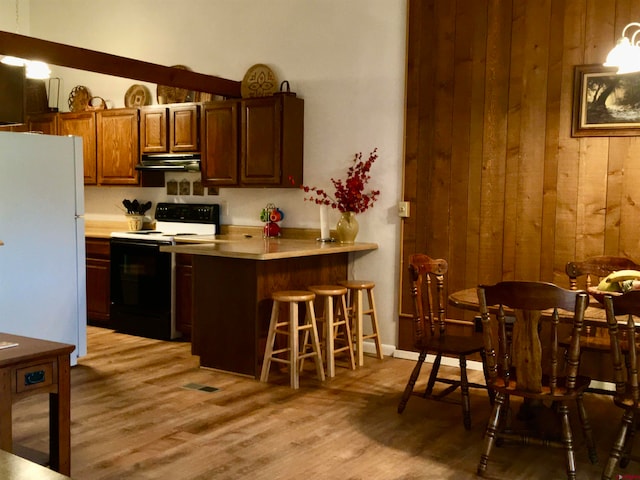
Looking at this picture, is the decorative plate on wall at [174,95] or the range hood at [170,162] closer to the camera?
the range hood at [170,162]

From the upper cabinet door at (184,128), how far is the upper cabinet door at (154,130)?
0.21 ft

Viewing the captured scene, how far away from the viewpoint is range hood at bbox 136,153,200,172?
19.4ft

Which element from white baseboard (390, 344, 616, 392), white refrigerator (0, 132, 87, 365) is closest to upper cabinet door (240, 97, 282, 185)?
white refrigerator (0, 132, 87, 365)

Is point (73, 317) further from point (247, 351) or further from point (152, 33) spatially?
point (152, 33)

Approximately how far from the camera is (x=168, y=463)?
3.05 meters

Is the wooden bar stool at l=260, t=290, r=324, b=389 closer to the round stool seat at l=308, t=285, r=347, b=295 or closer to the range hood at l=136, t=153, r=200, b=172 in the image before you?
the round stool seat at l=308, t=285, r=347, b=295

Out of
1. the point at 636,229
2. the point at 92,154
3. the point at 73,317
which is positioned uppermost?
the point at 92,154

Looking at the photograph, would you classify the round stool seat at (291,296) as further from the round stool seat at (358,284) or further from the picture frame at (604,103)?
the picture frame at (604,103)

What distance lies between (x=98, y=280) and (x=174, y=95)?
1.87 metres

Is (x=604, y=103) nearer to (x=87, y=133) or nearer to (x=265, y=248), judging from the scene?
(x=265, y=248)

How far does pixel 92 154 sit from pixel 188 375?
3009 millimetres

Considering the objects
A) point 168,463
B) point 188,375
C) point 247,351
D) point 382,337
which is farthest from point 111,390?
point 382,337

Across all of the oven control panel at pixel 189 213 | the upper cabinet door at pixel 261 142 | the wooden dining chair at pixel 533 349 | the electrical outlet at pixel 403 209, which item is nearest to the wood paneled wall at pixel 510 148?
the electrical outlet at pixel 403 209

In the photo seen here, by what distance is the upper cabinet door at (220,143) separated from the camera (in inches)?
222
